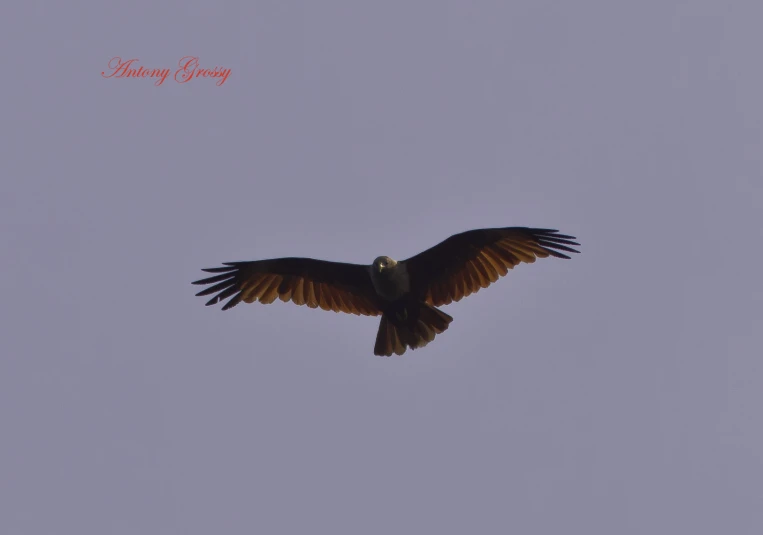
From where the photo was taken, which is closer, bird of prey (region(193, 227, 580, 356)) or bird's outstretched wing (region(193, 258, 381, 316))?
bird of prey (region(193, 227, 580, 356))

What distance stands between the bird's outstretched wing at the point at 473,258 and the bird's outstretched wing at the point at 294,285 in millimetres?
743

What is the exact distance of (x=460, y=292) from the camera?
1530 cm

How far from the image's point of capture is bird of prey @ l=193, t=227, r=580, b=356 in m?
15.0

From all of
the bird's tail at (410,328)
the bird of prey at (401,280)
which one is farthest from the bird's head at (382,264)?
the bird's tail at (410,328)

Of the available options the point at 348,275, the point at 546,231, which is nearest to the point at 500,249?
the point at 546,231

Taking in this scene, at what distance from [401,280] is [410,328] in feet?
1.95

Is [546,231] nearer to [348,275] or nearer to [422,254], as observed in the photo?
[422,254]

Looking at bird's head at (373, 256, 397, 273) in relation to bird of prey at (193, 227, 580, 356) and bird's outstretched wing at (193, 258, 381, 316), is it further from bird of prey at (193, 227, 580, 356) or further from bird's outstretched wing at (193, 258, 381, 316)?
bird's outstretched wing at (193, 258, 381, 316)

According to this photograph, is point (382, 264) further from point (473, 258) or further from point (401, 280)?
point (473, 258)

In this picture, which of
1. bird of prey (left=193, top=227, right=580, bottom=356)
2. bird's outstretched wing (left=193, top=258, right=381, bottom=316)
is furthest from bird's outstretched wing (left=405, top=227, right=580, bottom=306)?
bird's outstretched wing (left=193, top=258, right=381, bottom=316)

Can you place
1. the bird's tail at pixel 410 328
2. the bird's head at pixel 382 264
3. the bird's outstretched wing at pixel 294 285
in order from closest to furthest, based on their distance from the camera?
the bird's head at pixel 382 264 < the bird's tail at pixel 410 328 < the bird's outstretched wing at pixel 294 285

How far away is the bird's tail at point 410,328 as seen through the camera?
1510 cm

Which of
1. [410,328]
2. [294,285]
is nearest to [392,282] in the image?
[410,328]

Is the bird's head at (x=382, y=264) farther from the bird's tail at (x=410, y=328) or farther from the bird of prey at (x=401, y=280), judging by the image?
the bird's tail at (x=410, y=328)
